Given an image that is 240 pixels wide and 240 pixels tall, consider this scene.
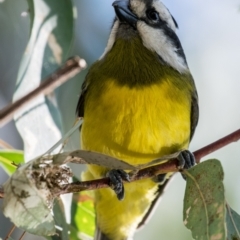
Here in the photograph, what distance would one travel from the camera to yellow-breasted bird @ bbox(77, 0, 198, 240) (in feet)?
3.92

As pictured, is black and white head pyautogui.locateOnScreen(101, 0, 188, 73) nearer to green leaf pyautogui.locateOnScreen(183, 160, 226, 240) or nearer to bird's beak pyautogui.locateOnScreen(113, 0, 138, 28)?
bird's beak pyautogui.locateOnScreen(113, 0, 138, 28)

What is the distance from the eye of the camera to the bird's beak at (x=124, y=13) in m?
1.28

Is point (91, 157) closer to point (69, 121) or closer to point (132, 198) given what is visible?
point (132, 198)

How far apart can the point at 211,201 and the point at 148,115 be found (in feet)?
1.42

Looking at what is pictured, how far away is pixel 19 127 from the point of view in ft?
3.23

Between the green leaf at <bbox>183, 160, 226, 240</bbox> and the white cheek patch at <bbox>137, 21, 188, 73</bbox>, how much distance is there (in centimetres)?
54

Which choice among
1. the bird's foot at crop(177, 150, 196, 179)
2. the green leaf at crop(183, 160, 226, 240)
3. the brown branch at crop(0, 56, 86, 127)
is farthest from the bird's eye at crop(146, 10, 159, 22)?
the brown branch at crop(0, 56, 86, 127)

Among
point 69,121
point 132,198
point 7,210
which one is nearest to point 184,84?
point 132,198

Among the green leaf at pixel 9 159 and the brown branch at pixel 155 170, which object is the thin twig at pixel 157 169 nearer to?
the brown branch at pixel 155 170

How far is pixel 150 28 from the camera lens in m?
1.34

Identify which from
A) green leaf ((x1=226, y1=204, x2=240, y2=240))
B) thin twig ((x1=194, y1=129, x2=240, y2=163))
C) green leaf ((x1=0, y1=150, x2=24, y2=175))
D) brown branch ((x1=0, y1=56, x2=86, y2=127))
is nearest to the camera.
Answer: brown branch ((x1=0, y1=56, x2=86, y2=127))

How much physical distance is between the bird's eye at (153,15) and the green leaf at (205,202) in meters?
0.61

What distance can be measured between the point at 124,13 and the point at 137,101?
23 centimetres

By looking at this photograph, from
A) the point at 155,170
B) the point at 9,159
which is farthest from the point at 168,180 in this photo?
the point at 155,170
